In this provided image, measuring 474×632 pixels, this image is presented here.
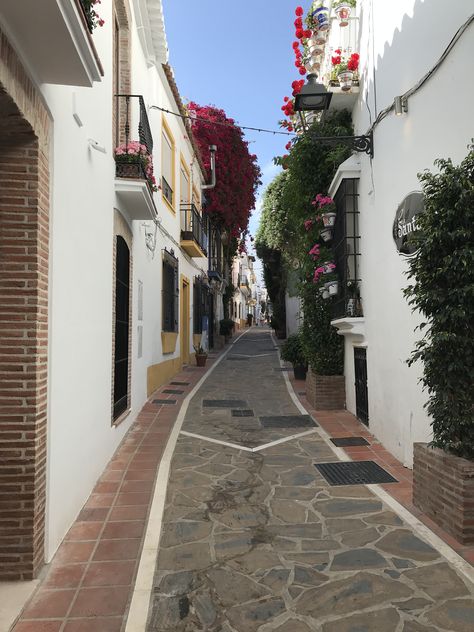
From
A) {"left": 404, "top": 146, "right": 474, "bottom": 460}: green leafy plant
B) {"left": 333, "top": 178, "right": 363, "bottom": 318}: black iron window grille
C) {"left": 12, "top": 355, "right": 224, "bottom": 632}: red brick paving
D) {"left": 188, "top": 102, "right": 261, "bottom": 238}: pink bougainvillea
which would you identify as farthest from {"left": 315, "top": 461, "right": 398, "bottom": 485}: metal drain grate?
{"left": 188, "top": 102, "right": 261, "bottom": 238}: pink bougainvillea

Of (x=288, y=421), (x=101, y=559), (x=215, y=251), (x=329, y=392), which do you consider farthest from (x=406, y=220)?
(x=215, y=251)

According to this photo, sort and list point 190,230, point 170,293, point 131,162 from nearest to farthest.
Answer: point 131,162 < point 170,293 < point 190,230

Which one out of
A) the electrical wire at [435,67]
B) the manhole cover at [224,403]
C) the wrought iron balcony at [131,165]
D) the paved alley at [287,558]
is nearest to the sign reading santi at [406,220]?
the electrical wire at [435,67]

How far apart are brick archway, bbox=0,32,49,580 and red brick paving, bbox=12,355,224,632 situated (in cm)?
26

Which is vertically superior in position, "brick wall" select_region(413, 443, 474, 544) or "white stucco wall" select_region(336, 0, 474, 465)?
"white stucco wall" select_region(336, 0, 474, 465)

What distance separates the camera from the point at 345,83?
799 centimetres

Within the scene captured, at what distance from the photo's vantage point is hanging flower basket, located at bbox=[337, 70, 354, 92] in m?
7.96

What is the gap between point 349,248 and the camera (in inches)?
330

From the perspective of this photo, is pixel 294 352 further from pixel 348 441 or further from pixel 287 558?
pixel 287 558

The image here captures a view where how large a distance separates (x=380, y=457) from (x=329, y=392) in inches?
119

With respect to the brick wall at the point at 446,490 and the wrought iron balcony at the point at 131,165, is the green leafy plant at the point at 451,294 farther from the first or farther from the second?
the wrought iron balcony at the point at 131,165

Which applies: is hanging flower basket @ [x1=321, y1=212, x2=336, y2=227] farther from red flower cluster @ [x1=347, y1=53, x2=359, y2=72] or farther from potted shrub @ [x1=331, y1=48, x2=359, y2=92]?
red flower cluster @ [x1=347, y1=53, x2=359, y2=72]

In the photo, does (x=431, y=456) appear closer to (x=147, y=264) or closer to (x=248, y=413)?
(x=248, y=413)

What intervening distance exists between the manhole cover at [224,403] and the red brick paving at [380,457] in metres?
1.25
